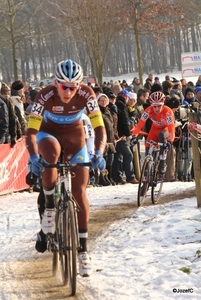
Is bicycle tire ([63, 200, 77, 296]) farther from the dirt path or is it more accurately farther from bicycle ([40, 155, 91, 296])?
the dirt path

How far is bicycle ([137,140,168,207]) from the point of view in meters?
10.7

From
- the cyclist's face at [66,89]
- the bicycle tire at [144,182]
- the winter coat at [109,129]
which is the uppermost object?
the cyclist's face at [66,89]

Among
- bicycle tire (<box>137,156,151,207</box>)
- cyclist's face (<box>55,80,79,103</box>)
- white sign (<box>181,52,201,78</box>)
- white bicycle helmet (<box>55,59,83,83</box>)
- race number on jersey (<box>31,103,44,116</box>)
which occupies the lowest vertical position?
bicycle tire (<box>137,156,151,207</box>)

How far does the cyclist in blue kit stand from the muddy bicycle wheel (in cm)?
21

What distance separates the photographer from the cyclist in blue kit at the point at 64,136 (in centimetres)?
617

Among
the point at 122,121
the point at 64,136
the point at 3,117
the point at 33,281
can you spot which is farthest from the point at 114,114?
the point at 33,281

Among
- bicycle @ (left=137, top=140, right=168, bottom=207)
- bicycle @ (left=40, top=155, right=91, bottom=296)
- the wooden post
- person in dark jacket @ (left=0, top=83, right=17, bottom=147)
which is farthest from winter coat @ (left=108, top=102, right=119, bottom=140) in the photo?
bicycle @ (left=40, top=155, right=91, bottom=296)

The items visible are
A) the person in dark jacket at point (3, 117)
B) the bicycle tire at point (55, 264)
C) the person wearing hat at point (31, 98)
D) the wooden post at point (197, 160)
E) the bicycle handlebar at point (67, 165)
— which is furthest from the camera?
the person wearing hat at point (31, 98)

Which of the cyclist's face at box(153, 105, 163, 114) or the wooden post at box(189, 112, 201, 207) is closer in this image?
the wooden post at box(189, 112, 201, 207)

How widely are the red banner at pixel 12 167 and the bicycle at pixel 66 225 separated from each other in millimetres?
6709

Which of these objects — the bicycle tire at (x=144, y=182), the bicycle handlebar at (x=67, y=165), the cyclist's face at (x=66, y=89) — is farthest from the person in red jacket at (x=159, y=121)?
the bicycle handlebar at (x=67, y=165)

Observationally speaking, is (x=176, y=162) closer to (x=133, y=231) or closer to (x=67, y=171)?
(x=133, y=231)

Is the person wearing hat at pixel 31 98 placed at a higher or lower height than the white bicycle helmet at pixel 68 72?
lower

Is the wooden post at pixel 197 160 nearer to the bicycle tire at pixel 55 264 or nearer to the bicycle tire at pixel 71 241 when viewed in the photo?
the bicycle tire at pixel 55 264
